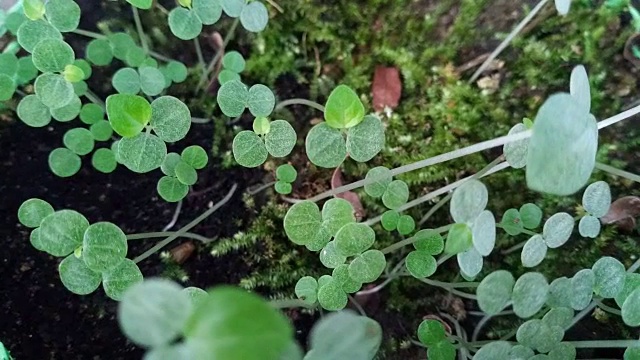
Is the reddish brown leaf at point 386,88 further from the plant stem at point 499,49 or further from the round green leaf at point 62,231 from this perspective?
the round green leaf at point 62,231

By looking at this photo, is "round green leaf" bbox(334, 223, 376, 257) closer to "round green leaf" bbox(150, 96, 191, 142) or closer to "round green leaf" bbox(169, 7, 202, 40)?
"round green leaf" bbox(150, 96, 191, 142)

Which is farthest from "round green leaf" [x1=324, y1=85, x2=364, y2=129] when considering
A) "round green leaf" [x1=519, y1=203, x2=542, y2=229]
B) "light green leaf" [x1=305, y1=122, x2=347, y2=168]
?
"round green leaf" [x1=519, y1=203, x2=542, y2=229]

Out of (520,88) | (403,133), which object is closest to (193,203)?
(403,133)

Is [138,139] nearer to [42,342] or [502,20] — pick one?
[42,342]

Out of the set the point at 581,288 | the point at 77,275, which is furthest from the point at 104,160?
the point at 581,288

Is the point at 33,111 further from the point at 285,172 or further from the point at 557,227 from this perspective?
the point at 557,227

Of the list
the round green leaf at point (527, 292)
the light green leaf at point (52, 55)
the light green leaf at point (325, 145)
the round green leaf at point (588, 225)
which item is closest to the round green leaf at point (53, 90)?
the light green leaf at point (52, 55)

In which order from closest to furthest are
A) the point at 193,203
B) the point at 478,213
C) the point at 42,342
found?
1. the point at 478,213
2. the point at 42,342
3. the point at 193,203
